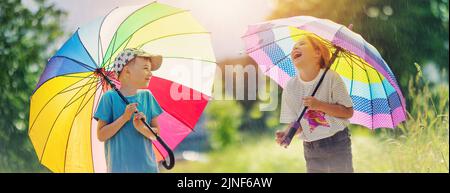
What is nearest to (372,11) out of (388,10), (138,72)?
(388,10)

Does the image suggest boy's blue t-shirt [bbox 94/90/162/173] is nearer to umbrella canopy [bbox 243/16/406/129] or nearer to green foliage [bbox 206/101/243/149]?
umbrella canopy [bbox 243/16/406/129]

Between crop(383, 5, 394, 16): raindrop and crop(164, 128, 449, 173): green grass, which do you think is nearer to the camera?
crop(164, 128, 449, 173): green grass

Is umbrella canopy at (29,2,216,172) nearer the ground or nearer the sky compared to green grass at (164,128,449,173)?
nearer the sky

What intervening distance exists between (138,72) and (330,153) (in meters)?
1.16

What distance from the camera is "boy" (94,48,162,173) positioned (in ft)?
12.1

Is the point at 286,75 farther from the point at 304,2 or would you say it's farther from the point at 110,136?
the point at 304,2

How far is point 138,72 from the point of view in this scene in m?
3.79

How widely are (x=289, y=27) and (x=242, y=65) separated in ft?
2.87

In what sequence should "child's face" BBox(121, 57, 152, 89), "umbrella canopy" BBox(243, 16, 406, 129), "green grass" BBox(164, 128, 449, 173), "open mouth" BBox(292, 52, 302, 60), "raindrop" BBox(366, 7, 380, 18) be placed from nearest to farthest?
"umbrella canopy" BBox(243, 16, 406, 129) → "child's face" BBox(121, 57, 152, 89) → "open mouth" BBox(292, 52, 302, 60) → "green grass" BBox(164, 128, 449, 173) → "raindrop" BBox(366, 7, 380, 18)

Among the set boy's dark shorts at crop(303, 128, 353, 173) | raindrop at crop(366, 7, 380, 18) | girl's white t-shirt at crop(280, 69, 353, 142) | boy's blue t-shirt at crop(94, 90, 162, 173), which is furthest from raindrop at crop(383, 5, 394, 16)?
boy's blue t-shirt at crop(94, 90, 162, 173)

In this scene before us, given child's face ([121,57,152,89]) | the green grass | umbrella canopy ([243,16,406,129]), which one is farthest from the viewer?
the green grass

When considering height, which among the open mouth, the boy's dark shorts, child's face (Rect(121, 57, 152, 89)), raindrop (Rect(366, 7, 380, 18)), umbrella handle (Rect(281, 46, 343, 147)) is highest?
raindrop (Rect(366, 7, 380, 18))

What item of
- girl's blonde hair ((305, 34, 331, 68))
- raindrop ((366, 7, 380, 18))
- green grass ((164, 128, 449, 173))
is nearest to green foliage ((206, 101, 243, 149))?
green grass ((164, 128, 449, 173))

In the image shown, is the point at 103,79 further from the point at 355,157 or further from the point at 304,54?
the point at 355,157
